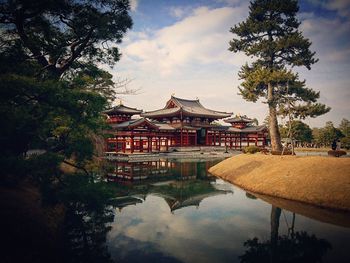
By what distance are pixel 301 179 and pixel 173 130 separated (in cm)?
3254

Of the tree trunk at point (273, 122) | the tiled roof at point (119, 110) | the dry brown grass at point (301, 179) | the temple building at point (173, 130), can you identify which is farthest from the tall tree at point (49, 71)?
the tiled roof at point (119, 110)

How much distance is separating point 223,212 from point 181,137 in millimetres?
32638

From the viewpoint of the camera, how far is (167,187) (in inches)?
742

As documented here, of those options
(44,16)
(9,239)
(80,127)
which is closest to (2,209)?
(9,239)

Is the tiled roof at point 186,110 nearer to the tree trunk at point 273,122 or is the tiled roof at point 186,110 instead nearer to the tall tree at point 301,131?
the tall tree at point 301,131

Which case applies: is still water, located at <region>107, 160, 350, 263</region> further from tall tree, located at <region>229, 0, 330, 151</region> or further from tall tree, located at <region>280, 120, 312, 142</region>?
tall tree, located at <region>280, 120, 312, 142</region>

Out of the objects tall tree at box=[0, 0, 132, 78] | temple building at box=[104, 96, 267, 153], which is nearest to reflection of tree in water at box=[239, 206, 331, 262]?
tall tree at box=[0, 0, 132, 78]

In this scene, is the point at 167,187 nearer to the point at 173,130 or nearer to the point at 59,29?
the point at 59,29

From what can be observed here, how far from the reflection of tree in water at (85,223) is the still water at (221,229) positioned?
41cm

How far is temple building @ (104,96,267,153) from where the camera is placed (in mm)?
39719

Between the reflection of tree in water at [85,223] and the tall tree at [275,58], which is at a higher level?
the tall tree at [275,58]

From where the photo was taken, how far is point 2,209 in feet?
28.5

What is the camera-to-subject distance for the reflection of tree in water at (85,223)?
304 inches

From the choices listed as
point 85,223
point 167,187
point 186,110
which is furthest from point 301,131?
point 85,223
